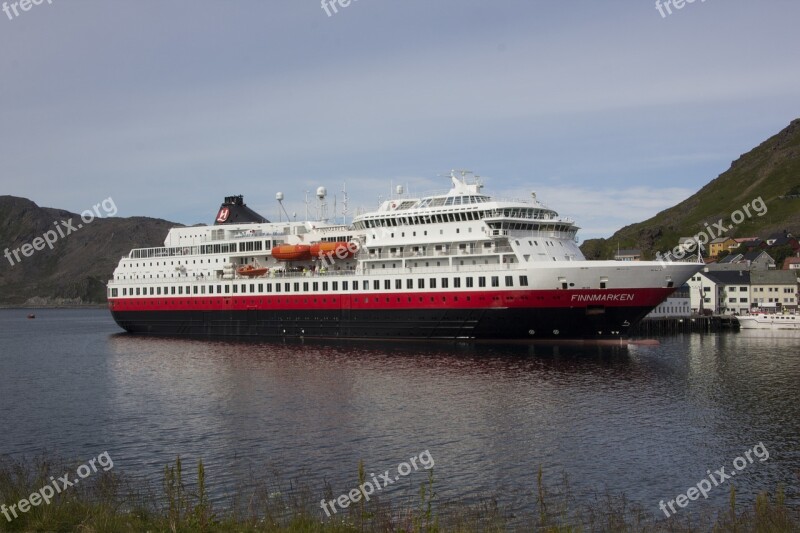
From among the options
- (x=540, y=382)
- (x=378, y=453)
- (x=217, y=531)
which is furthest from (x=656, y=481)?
(x=540, y=382)

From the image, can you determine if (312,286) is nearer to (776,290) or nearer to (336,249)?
(336,249)

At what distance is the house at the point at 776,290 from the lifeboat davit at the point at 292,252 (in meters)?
61.4

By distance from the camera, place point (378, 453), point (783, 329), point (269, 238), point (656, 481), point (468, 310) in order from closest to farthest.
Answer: point (656, 481) < point (378, 453) < point (468, 310) < point (269, 238) < point (783, 329)

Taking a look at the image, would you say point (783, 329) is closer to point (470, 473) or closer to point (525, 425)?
point (525, 425)

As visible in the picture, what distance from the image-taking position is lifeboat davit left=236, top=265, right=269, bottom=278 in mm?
58062

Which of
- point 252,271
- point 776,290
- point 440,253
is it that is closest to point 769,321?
point 776,290

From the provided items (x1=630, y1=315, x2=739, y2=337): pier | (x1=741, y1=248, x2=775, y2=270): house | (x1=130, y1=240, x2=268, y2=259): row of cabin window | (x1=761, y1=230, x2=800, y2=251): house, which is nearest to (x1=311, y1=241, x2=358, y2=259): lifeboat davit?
(x1=130, y1=240, x2=268, y2=259): row of cabin window

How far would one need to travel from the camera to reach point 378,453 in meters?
20.9

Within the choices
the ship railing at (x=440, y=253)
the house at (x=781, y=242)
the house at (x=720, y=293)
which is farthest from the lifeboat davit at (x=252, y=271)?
the house at (x=781, y=242)

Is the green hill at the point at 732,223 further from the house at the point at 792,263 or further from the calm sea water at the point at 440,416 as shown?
the calm sea water at the point at 440,416

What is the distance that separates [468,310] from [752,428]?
2411cm

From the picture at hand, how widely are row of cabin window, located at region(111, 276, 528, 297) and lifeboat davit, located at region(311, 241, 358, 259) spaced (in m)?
2.31

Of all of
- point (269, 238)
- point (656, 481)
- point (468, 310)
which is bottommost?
point (656, 481)

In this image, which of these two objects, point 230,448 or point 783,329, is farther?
point 783,329
